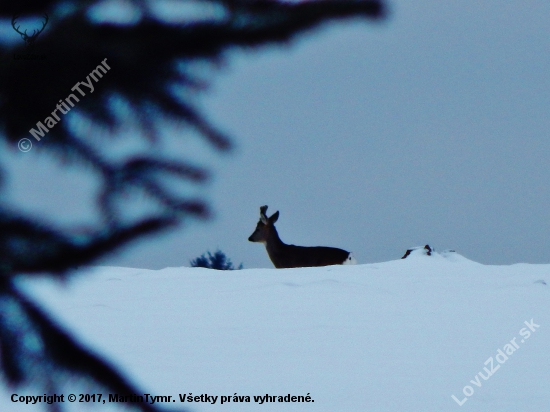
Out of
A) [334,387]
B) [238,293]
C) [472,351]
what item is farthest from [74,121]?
[238,293]

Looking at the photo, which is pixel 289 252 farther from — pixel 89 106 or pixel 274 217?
pixel 89 106

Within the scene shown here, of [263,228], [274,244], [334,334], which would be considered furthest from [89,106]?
[263,228]

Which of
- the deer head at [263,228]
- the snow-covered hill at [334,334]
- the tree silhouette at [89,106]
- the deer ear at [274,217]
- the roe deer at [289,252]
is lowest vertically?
Result: the tree silhouette at [89,106]

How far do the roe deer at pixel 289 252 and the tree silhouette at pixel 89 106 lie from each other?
11534 millimetres

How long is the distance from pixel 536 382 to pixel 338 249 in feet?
26.5

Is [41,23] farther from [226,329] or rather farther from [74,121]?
[226,329]

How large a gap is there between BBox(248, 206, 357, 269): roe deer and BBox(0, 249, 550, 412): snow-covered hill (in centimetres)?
373

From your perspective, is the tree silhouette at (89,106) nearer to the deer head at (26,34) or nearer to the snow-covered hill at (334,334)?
the deer head at (26,34)

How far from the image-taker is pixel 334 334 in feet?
19.0

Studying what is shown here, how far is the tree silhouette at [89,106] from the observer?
93cm

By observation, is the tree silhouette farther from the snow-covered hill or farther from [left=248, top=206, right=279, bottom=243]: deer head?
[left=248, top=206, right=279, bottom=243]: deer head

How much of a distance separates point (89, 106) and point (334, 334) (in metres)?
5.00

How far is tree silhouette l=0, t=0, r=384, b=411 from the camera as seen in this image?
93cm

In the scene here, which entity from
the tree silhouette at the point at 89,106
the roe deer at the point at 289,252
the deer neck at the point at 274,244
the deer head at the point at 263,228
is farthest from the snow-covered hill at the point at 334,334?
the deer head at the point at 263,228
